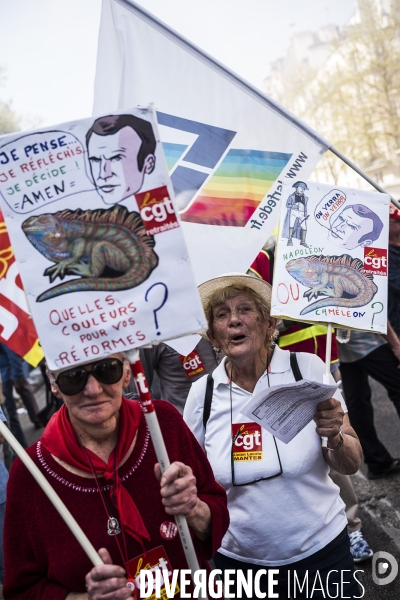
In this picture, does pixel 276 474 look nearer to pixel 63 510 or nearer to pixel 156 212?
pixel 63 510

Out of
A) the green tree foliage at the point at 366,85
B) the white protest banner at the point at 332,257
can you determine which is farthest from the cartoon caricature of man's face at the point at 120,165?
the green tree foliage at the point at 366,85

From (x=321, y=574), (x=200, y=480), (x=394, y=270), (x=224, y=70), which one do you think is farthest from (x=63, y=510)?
(x=394, y=270)

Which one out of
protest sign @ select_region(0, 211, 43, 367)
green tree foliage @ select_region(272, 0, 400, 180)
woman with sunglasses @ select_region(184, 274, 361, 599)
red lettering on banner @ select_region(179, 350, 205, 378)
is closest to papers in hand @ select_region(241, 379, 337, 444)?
woman with sunglasses @ select_region(184, 274, 361, 599)

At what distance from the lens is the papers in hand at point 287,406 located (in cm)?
233

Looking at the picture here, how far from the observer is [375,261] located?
2.84 metres

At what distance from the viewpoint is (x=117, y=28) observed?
146 inches

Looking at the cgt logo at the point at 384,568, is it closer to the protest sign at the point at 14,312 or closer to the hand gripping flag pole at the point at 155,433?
the hand gripping flag pole at the point at 155,433

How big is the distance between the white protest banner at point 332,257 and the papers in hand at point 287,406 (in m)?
0.45

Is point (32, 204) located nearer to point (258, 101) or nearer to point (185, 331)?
point (185, 331)

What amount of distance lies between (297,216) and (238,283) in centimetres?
39

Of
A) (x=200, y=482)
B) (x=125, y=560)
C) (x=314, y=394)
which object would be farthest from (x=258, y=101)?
(x=125, y=560)

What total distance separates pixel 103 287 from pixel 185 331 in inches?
11.1

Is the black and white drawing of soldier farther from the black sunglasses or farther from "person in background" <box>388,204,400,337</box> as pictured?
"person in background" <box>388,204,400,337</box>

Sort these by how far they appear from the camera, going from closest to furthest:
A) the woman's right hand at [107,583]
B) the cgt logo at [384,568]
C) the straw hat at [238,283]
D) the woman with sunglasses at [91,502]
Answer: the woman's right hand at [107,583], the woman with sunglasses at [91,502], the straw hat at [238,283], the cgt logo at [384,568]
